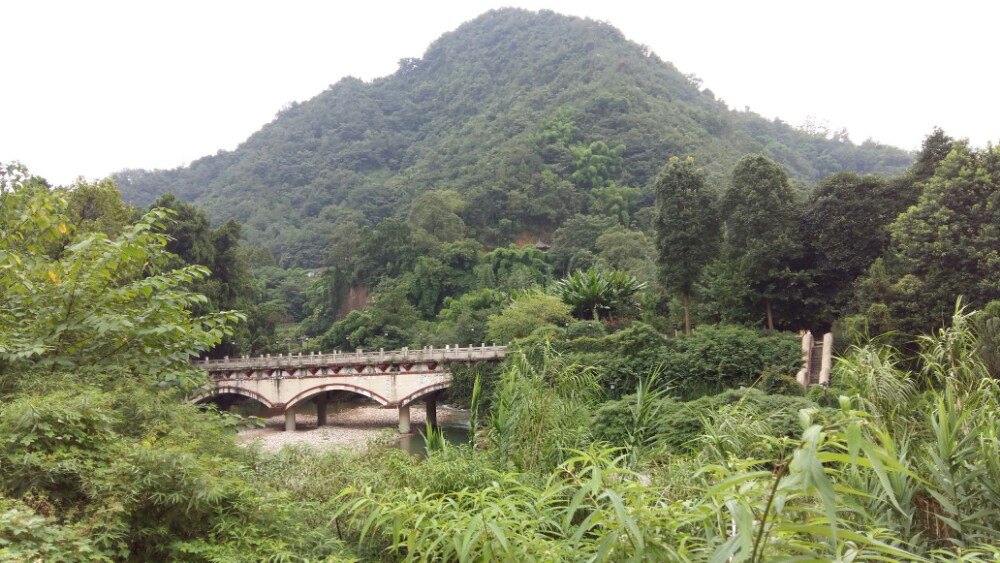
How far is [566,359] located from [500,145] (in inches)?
1957

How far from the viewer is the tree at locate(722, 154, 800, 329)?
59.9 ft

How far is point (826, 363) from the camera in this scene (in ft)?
46.5

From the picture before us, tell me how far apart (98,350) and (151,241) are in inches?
36.8

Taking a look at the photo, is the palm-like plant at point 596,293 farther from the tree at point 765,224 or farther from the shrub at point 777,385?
the shrub at point 777,385

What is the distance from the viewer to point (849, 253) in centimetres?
Result: 1778

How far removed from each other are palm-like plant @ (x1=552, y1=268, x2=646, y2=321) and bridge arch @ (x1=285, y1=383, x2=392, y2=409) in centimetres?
806

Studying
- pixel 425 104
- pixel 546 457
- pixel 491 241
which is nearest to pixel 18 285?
pixel 546 457

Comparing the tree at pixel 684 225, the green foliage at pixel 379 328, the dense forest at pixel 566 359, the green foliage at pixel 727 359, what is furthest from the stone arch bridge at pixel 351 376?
the green foliage at pixel 727 359

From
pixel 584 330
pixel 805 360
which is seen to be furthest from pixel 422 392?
pixel 805 360

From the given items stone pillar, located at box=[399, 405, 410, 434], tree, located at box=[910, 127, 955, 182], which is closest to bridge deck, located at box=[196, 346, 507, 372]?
stone pillar, located at box=[399, 405, 410, 434]

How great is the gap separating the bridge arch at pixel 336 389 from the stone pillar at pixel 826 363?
1503 cm

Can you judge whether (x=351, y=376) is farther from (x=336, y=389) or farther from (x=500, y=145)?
(x=500, y=145)

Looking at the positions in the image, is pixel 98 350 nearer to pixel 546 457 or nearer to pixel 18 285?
pixel 18 285

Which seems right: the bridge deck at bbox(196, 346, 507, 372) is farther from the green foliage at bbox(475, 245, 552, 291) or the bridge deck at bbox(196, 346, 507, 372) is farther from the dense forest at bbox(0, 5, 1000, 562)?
the green foliage at bbox(475, 245, 552, 291)
